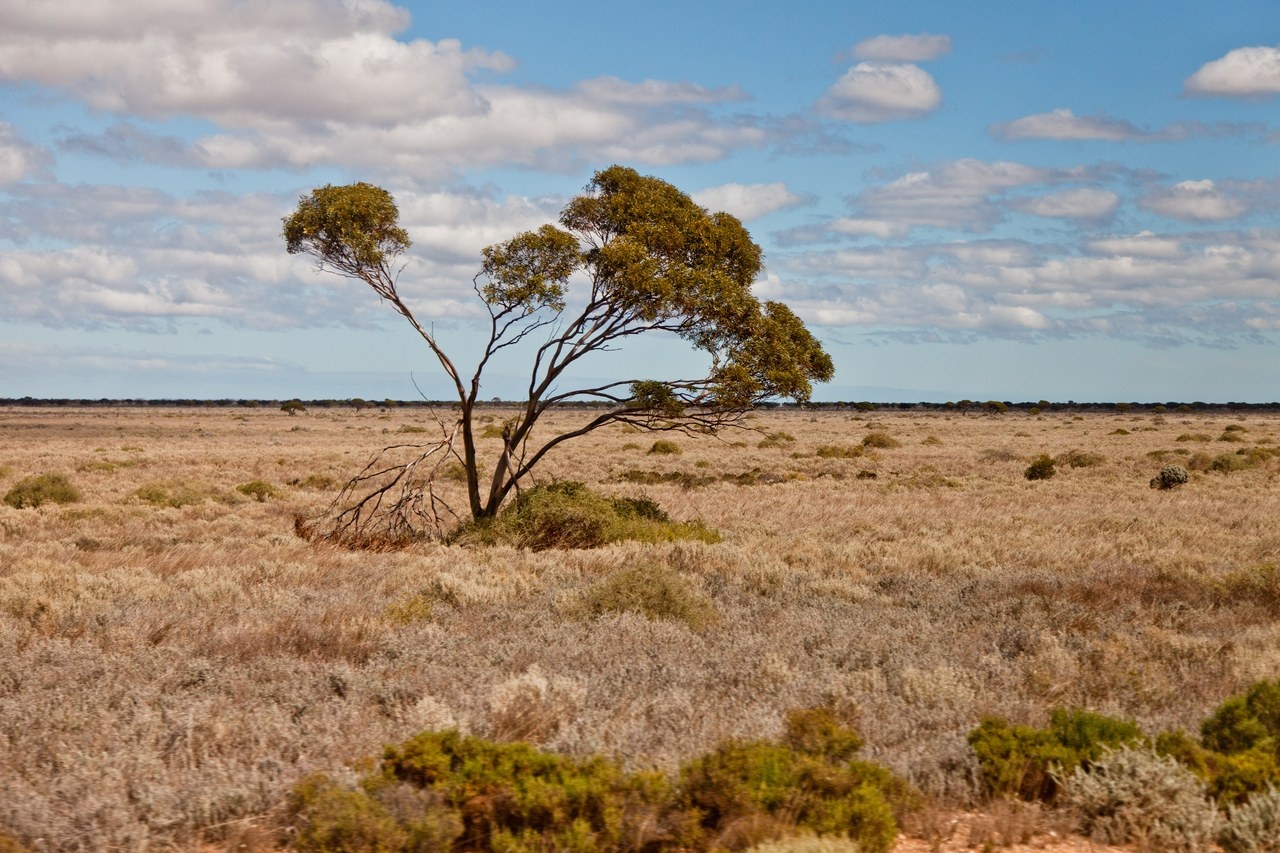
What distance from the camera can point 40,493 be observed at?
23.4 metres

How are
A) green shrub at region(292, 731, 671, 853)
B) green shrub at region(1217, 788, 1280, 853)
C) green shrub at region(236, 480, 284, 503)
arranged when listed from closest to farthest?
green shrub at region(292, 731, 671, 853) < green shrub at region(1217, 788, 1280, 853) < green shrub at region(236, 480, 284, 503)

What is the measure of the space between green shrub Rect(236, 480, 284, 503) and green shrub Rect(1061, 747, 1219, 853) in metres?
22.9

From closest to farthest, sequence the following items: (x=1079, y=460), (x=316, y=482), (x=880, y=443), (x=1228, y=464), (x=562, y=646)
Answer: (x=562, y=646) → (x=316, y=482) → (x=1228, y=464) → (x=1079, y=460) → (x=880, y=443)

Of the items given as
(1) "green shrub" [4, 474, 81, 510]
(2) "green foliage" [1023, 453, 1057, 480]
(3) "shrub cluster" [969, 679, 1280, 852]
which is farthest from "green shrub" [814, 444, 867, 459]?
(3) "shrub cluster" [969, 679, 1280, 852]

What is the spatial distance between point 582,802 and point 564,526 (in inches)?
445

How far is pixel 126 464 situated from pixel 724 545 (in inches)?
1154

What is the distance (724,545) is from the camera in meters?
15.5

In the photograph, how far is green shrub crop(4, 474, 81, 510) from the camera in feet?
75.7

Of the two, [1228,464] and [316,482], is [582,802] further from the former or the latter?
[1228,464]

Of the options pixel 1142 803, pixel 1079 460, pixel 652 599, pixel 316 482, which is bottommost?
pixel 316 482

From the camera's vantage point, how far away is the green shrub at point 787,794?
4.98 metres

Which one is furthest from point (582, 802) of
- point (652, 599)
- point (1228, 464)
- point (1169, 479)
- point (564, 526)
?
point (1228, 464)

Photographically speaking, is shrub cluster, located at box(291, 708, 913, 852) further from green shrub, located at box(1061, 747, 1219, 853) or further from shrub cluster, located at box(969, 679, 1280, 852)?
green shrub, located at box(1061, 747, 1219, 853)

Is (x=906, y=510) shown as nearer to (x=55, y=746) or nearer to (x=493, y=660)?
(x=493, y=660)
